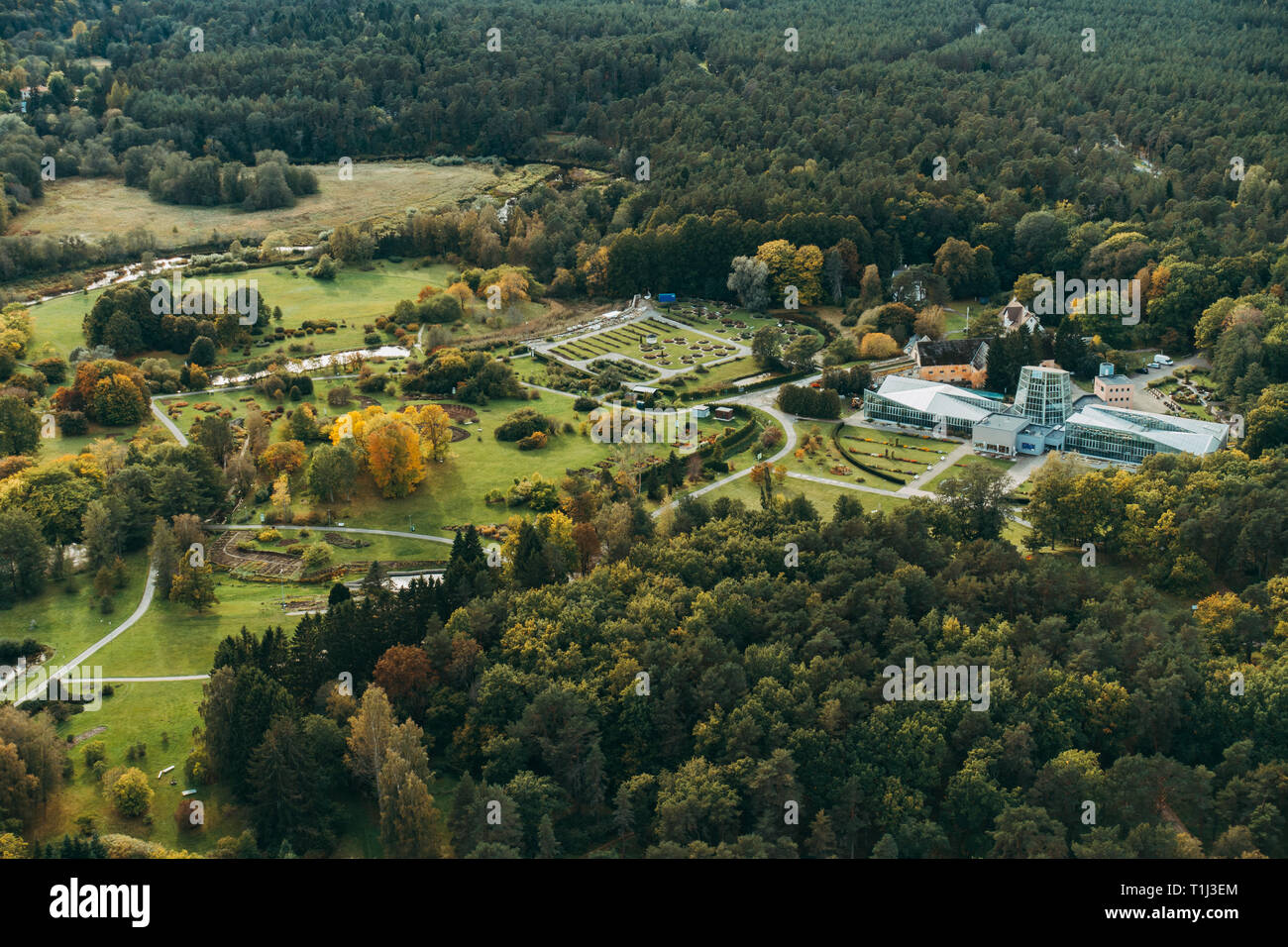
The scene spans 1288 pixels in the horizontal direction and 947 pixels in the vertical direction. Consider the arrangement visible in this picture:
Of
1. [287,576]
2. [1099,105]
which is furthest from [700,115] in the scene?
[287,576]

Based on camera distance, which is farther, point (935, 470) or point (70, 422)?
point (70, 422)

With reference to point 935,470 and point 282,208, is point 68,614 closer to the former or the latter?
point 935,470

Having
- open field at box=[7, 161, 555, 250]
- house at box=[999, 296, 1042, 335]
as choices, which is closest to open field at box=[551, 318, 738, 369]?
house at box=[999, 296, 1042, 335]

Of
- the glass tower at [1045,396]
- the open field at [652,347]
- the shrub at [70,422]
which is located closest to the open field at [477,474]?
the open field at [652,347]

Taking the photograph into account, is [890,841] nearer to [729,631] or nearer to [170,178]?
[729,631]

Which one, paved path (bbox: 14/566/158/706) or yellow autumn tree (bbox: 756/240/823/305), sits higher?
yellow autumn tree (bbox: 756/240/823/305)

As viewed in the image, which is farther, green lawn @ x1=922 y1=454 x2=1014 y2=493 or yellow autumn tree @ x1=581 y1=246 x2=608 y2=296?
yellow autumn tree @ x1=581 y1=246 x2=608 y2=296

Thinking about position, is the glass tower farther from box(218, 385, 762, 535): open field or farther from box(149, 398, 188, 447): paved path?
box(149, 398, 188, 447): paved path

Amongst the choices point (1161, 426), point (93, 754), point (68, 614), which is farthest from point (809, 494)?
point (93, 754)
